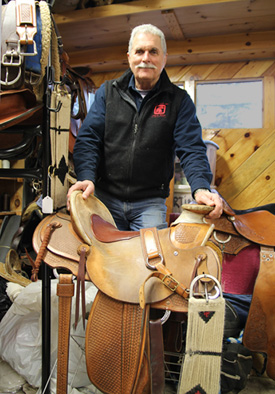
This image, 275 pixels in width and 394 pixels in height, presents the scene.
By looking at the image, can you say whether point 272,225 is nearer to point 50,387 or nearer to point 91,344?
point 91,344

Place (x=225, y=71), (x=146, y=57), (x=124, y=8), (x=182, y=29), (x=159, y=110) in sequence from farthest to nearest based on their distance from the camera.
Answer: (x=225, y=71)
(x=182, y=29)
(x=124, y=8)
(x=159, y=110)
(x=146, y=57)

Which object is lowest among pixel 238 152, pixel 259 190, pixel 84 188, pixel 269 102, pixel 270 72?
pixel 259 190

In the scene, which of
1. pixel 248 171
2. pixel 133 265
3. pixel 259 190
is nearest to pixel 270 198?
pixel 259 190

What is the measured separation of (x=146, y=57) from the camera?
1.34m

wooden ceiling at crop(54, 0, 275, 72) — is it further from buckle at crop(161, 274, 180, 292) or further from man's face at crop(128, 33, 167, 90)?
buckle at crop(161, 274, 180, 292)

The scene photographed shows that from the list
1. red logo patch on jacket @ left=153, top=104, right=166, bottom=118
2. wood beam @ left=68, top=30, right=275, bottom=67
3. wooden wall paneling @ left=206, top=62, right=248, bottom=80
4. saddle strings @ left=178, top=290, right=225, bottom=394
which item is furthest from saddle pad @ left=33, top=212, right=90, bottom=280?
wooden wall paneling @ left=206, top=62, right=248, bottom=80

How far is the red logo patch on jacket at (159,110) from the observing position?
4.72 feet

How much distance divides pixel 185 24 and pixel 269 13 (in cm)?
60

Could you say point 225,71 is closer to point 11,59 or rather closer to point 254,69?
point 254,69

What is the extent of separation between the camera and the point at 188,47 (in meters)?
2.54

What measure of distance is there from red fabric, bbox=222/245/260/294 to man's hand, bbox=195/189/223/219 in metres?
0.16

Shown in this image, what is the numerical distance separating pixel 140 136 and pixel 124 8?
136 centimetres

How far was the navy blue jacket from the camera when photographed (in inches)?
56.0

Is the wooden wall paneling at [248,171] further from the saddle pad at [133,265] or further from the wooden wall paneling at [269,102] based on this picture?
the saddle pad at [133,265]
